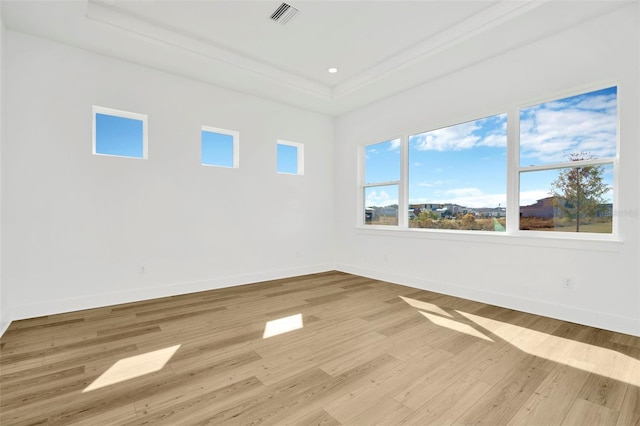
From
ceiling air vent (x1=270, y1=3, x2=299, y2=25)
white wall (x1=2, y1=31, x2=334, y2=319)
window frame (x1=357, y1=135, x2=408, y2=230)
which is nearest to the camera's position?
ceiling air vent (x1=270, y1=3, x2=299, y2=25)

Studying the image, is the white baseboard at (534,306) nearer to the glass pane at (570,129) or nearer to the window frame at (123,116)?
the glass pane at (570,129)

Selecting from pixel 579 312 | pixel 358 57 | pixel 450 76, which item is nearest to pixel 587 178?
pixel 579 312

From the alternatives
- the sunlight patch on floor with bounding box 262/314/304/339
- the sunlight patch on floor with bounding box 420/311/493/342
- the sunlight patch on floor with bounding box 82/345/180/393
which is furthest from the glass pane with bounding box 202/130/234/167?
the sunlight patch on floor with bounding box 420/311/493/342

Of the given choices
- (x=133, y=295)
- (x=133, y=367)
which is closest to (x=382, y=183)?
(x=133, y=295)

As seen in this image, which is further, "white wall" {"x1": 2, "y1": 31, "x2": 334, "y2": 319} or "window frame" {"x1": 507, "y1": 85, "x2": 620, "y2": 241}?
"white wall" {"x1": 2, "y1": 31, "x2": 334, "y2": 319}

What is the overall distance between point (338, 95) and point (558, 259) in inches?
145

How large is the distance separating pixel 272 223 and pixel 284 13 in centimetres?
302

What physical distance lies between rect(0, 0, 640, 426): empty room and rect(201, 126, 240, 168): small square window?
0.10 feet

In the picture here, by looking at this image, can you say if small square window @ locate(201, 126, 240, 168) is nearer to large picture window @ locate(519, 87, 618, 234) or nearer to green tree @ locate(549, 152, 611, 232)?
large picture window @ locate(519, 87, 618, 234)

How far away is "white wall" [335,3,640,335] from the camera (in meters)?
2.73

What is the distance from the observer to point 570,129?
10.3 ft

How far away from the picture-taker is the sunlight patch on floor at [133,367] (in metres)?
1.95

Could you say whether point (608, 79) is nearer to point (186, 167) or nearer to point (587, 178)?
point (587, 178)

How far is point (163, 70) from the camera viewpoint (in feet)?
12.9
